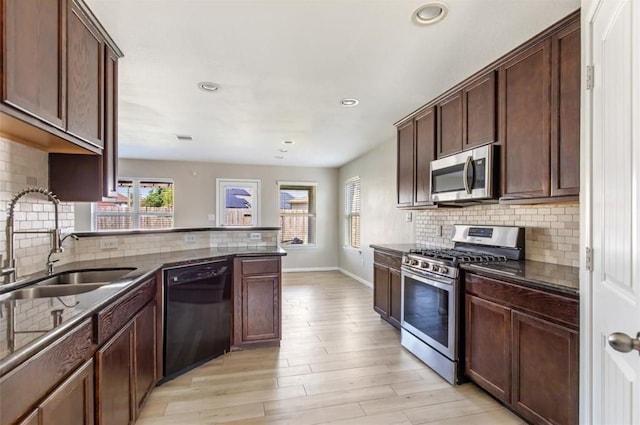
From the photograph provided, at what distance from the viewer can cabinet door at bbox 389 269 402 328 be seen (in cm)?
342

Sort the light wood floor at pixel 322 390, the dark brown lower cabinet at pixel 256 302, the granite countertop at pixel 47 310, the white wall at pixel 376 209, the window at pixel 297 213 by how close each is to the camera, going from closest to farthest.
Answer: the granite countertop at pixel 47 310, the light wood floor at pixel 322 390, the dark brown lower cabinet at pixel 256 302, the white wall at pixel 376 209, the window at pixel 297 213

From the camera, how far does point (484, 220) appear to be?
305 centimetres

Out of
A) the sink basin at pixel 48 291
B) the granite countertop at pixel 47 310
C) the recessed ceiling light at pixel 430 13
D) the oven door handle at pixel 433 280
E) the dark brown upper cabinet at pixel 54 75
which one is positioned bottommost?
the oven door handle at pixel 433 280

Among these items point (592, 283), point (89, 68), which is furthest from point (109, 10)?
point (592, 283)

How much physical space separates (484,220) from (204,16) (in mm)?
A: 2771

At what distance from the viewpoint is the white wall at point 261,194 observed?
662cm

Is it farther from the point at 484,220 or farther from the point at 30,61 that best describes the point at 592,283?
the point at 30,61

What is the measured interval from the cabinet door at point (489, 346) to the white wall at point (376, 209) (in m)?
2.07

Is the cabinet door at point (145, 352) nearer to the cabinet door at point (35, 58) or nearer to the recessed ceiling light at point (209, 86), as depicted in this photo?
the cabinet door at point (35, 58)

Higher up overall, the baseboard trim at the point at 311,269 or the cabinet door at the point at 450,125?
the cabinet door at the point at 450,125

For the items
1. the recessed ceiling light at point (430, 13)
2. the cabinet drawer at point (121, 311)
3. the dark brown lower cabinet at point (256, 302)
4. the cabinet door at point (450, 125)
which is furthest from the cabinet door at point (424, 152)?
the cabinet drawer at point (121, 311)

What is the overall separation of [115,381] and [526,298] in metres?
2.27

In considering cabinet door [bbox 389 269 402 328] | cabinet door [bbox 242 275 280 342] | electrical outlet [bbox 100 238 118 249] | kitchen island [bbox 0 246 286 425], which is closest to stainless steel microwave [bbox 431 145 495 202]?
cabinet door [bbox 389 269 402 328]

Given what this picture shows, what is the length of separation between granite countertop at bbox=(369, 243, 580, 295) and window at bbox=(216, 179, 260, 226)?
17.6ft
